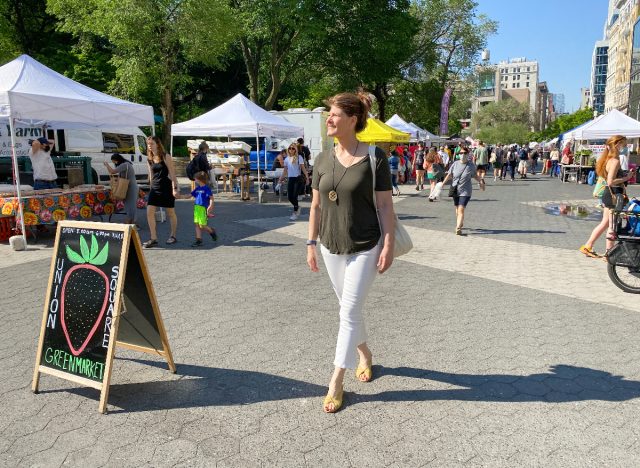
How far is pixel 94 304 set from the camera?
340 cm

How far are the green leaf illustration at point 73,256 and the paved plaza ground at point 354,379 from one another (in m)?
0.93

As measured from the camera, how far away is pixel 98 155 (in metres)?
17.3

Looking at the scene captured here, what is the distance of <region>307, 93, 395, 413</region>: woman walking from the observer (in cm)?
314

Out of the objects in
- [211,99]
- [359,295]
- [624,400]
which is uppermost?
[211,99]

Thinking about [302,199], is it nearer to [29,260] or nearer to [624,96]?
[29,260]

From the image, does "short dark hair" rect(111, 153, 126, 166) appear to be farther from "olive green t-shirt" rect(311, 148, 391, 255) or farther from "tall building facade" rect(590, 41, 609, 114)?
"tall building facade" rect(590, 41, 609, 114)

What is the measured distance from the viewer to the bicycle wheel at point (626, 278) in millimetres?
6004

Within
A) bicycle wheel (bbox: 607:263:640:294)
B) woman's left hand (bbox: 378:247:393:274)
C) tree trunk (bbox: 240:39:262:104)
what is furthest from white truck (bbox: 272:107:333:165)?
woman's left hand (bbox: 378:247:393:274)

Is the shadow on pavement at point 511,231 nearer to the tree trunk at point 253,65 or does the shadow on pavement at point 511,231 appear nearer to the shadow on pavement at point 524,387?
the shadow on pavement at point 524,387

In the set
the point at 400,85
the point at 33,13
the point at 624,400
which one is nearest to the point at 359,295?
the point at 624,400

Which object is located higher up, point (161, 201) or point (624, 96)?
point (624, 96)

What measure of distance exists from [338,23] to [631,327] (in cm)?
2631

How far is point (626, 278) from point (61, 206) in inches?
355

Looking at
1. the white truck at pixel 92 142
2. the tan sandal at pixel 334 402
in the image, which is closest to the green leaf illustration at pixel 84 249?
the tan sandal at pixel 334 402
